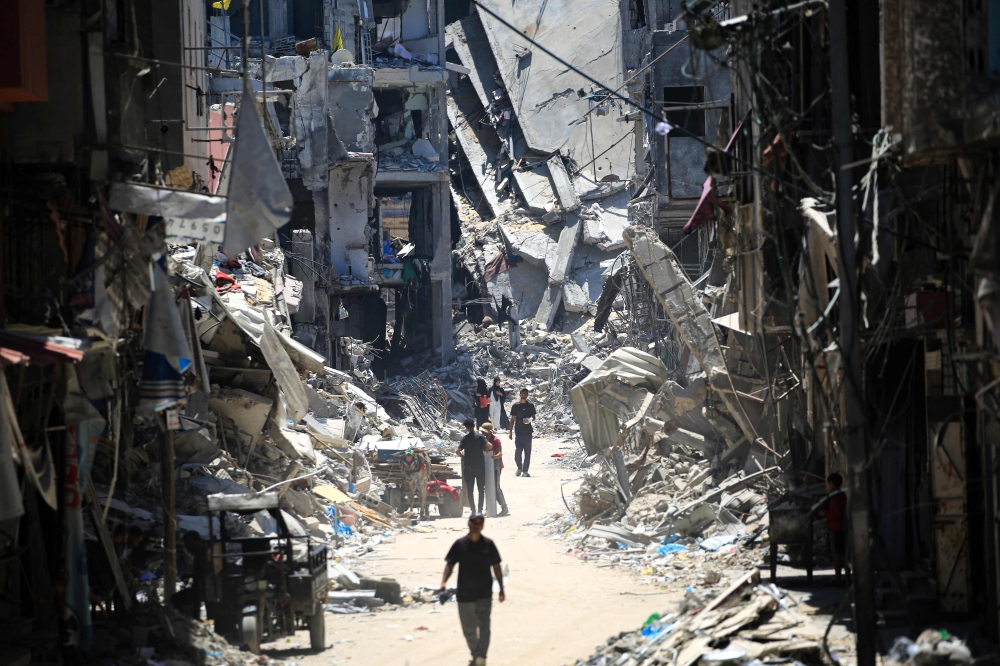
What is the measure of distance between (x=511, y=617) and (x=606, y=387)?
7.83 meters

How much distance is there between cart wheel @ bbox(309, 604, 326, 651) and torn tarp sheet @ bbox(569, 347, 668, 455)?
9208 millimetres

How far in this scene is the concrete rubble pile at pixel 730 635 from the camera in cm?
771

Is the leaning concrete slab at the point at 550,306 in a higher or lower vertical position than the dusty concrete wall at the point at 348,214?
lower

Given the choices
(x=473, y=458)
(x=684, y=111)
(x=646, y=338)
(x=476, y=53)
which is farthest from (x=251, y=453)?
(x=476, y=53)

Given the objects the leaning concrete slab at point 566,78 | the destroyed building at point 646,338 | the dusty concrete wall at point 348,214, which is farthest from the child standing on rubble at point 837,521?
the leaning concrete slab at point 566,78

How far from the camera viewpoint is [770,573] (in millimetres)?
10438

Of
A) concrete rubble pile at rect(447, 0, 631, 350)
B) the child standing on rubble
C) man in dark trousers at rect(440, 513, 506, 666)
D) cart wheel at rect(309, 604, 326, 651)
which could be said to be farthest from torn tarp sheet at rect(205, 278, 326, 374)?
concrete rubble pile at rect(447, 0, 631, 350)

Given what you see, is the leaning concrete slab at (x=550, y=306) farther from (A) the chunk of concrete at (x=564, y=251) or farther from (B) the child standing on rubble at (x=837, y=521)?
(B) the child standing on rubble at (x=837, y=521)

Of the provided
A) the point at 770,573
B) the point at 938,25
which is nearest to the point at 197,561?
the point at 770,573

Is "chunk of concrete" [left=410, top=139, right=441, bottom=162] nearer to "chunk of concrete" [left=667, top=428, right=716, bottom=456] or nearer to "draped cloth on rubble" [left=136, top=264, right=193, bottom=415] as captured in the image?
"chunk of concrete" [left=667, top=428, right=716, bottom=456]

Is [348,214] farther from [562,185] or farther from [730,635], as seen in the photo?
[730,635]

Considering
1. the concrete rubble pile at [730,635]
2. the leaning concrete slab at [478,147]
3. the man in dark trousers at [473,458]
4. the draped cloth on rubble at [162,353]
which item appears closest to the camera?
the concrete rubble pile at [730,635]

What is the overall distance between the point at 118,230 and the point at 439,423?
20.3 m

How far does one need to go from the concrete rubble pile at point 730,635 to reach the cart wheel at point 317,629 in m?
2.44
